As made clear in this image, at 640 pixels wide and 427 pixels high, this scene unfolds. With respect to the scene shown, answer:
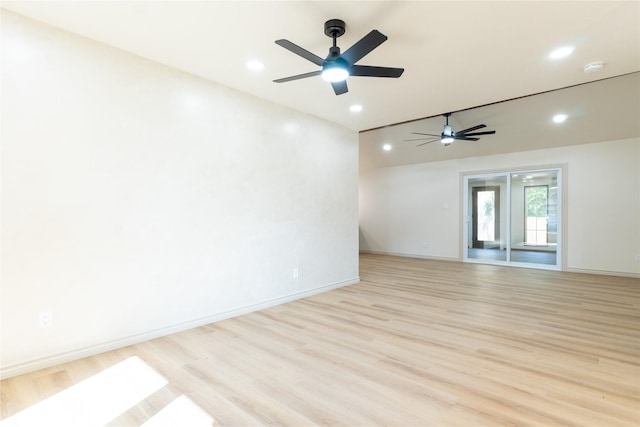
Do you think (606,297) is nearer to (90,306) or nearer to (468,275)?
(468,275)

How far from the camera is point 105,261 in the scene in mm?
2730

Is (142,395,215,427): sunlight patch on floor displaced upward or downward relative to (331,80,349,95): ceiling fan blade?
downward

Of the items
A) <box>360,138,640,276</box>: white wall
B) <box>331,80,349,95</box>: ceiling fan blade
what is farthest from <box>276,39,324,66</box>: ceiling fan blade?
<box>360,138,640,276</box>: white wall

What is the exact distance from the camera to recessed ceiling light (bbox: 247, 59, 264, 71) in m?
3.07

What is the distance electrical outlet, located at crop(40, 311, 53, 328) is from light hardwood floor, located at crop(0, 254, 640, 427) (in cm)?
35

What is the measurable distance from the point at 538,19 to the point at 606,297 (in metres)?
4.21

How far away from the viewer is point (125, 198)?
2848 millimetres

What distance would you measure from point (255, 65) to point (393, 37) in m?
1.38

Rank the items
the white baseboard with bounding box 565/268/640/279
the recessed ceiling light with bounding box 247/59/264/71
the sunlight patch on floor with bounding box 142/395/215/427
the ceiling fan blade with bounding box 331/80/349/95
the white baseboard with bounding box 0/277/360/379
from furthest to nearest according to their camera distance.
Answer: the white baseboard with bounding box 565/268/640/279 < the recessed ceiling light with bounding box 247/59/264/71 < the ceiling fan blade with bounding box 331/80/349/95 < the white baseboard with bounding box 0/277/360/379 < the sunlight patch on floor with bounding box 142/395/215/427

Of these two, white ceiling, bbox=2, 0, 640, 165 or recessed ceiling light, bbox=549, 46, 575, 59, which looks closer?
white ceiling, bbox=2, 0, 640, 165

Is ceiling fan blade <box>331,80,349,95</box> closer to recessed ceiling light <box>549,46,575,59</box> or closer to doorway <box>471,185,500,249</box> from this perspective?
recessed ceiling light <box>549,46,575,59</box>

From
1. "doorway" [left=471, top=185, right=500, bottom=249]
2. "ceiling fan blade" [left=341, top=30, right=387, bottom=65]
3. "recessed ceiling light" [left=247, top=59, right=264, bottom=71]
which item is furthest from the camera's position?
"doorway" [left=471, top=185, right=500, bottom=249]

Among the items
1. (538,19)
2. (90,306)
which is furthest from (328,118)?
(90,306)

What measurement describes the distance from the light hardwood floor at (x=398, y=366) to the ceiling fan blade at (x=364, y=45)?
2.43 meters
